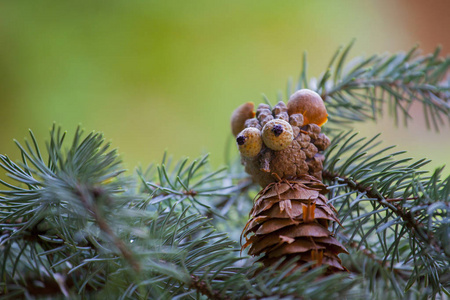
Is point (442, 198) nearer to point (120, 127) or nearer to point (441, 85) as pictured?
point (441, 85)

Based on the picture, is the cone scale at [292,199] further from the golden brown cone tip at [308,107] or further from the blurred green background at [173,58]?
the blurred green background at [173,58]

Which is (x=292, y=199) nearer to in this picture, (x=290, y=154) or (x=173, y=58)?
(x=290, y=154)

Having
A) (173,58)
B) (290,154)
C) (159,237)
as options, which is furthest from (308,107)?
(173,58)

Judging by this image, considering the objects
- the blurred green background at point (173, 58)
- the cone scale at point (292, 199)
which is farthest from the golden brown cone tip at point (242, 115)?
the blurred green background at point (173, 58)

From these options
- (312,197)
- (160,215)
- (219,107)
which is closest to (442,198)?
(312,197)

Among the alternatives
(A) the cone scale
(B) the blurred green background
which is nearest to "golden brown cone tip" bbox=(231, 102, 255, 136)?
(A) the cone scale
